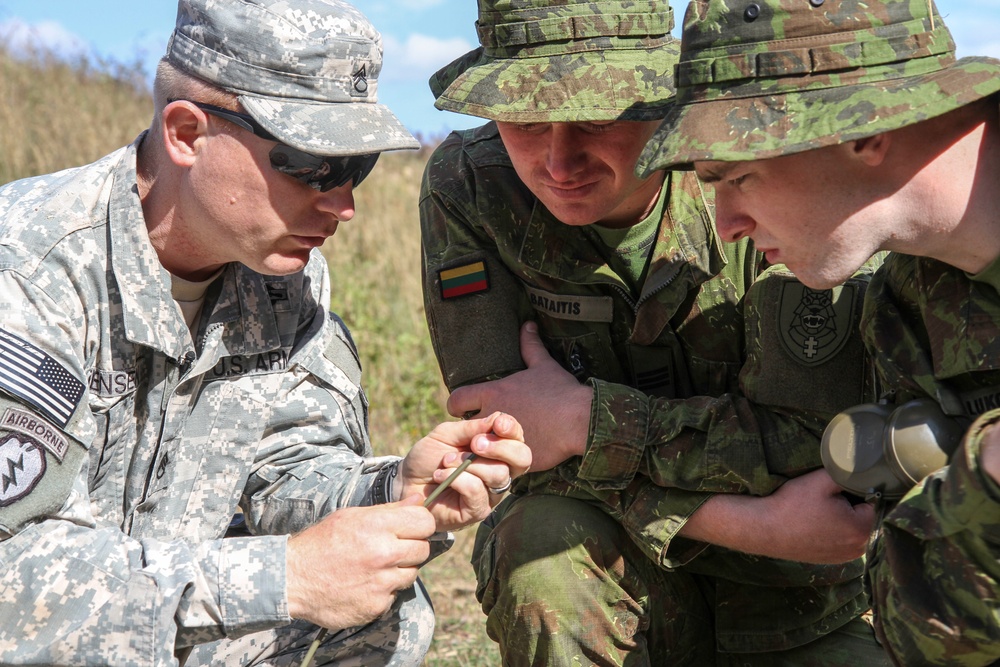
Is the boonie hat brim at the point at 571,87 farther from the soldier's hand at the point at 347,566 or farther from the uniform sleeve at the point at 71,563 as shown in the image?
the uniform sleeve at the point at 71,563

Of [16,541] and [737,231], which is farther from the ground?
[737,231]

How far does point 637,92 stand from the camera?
10.1 ft

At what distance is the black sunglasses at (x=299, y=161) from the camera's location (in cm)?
317

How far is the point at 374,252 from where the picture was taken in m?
9.35

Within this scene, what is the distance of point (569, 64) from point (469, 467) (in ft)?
3.82

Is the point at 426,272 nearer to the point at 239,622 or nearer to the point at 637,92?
the point at 637,92

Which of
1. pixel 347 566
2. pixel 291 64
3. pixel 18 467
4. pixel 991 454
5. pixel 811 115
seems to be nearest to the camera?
pixel 991 454

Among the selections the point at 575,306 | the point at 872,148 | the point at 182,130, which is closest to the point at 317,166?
the point at 182,130

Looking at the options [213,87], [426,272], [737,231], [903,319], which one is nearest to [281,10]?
[213,87]

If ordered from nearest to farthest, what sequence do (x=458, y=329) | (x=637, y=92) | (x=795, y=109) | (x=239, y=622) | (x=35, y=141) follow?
(x=795, y=109)
(x=239, y=622)
(x=637, y=92)
(x=458, y=329)
(x=35, y=141)

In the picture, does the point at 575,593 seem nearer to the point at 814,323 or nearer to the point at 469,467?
the point at 469,467

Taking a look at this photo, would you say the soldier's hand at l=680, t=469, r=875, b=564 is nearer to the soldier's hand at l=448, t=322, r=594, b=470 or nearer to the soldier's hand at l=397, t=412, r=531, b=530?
the soldier's hand at l=448, t=322, r=594, b=470

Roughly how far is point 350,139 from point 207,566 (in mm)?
1224

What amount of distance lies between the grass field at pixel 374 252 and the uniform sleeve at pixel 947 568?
2263 mm
